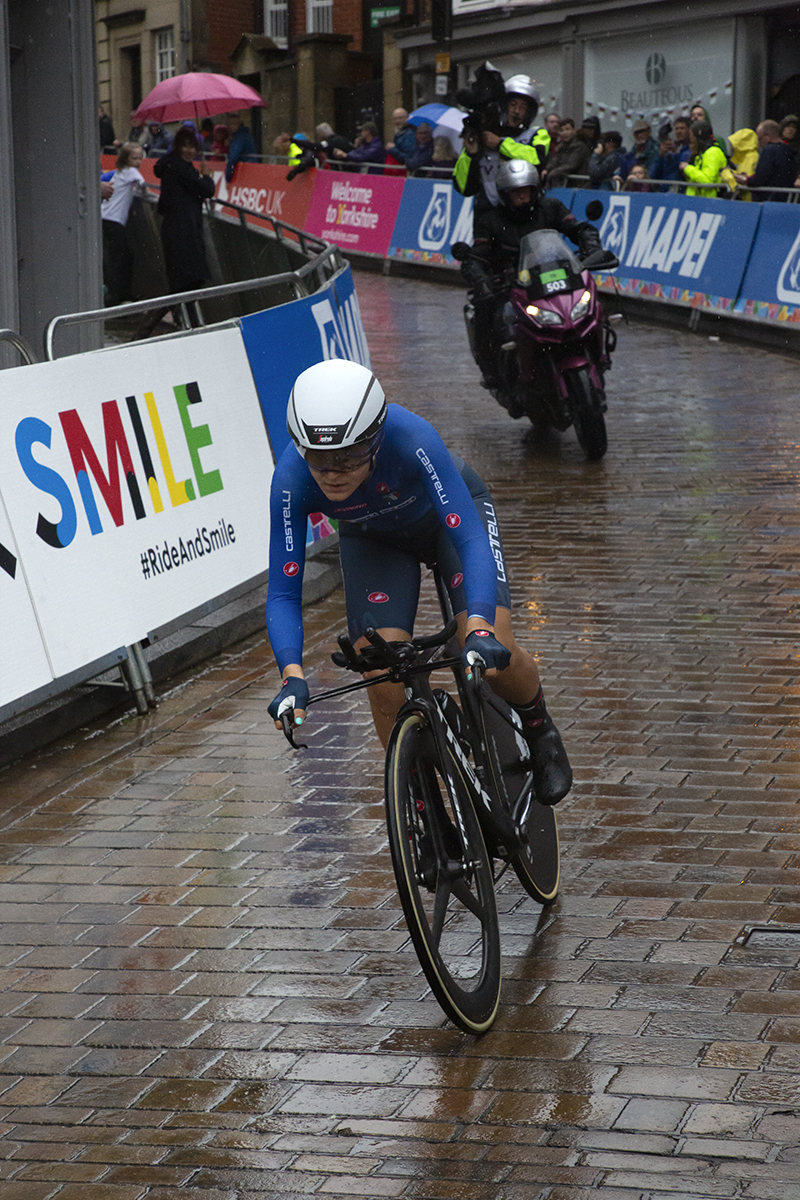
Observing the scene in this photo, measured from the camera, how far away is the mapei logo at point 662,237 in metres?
19.7

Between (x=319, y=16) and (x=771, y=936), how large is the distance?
150ft

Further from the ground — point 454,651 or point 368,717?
point 454,651

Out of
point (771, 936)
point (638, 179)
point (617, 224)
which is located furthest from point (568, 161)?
point (771, 936)

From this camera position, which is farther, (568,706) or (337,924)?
(568,706)

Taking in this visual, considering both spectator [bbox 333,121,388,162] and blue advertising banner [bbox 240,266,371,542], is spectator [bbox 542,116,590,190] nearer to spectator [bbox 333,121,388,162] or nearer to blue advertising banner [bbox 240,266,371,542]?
spectator [bbox 333,121,388,162]

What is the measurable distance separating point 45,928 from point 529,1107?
1.95 m

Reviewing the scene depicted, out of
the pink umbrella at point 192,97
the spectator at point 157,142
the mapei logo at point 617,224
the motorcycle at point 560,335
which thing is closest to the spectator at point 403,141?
the spectator at point 157,142

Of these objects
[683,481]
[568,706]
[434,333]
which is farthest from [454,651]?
[434,333]

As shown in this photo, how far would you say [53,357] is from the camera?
7445 mm

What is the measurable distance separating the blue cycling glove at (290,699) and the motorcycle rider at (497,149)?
9.95 meters

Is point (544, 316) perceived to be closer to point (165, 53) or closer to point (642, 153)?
point (642, 153)

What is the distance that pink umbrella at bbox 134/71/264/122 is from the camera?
20.2 m

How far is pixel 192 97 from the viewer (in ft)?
65.6

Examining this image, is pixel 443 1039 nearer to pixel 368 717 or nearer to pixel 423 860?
pixel 423 860
